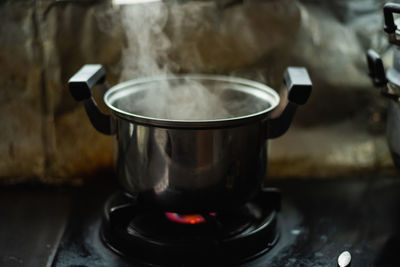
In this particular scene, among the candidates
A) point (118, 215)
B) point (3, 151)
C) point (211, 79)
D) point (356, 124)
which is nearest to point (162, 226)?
point (118, 215)

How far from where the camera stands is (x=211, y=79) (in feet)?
3.37

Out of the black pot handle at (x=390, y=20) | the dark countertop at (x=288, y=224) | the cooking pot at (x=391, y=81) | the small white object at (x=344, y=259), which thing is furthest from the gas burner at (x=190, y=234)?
the black pot handle at (x=390, y=20)

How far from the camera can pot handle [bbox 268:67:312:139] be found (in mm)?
831

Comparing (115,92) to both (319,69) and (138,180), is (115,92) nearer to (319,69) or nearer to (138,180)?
(138,180)

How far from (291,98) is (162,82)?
1.05 feet

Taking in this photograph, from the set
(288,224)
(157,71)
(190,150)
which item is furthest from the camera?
(157,71)

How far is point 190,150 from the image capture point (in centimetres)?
78

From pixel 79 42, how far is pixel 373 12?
0.75 metres

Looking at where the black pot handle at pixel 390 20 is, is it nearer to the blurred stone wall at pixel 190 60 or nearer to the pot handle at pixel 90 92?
the blurred stone wall at pixel 190 60

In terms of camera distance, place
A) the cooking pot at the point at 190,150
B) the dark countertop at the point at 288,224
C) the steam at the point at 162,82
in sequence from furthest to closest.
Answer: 1. the steam at the point at 162,82
2. the dark countertop at the point at 288,224
3. the cooking pot at the point at 190,150

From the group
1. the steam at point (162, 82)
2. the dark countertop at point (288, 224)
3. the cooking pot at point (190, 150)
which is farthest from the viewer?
the steam at point (162, 82)

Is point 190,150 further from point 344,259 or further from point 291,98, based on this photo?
point 344,259

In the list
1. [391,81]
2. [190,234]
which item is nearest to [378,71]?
[391,81]

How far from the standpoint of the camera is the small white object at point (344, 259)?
84cm
